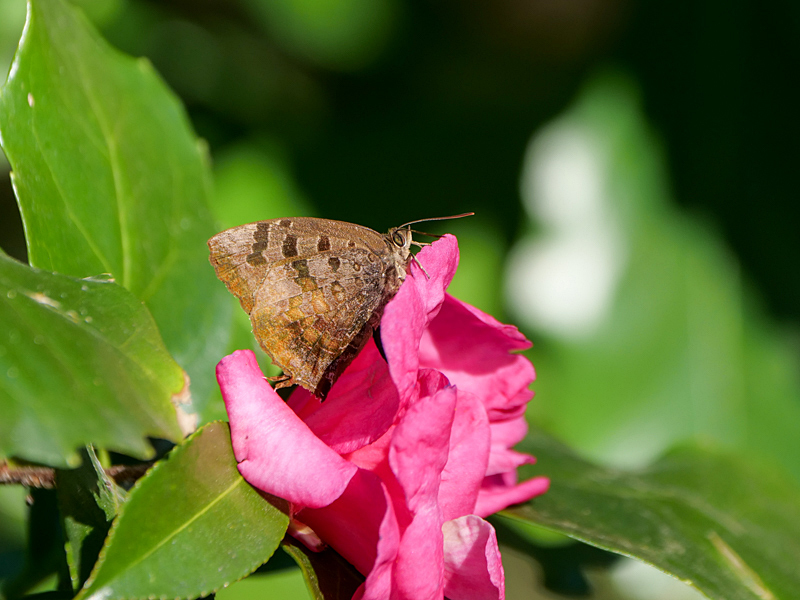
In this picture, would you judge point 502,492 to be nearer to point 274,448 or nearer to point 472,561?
point 472,561

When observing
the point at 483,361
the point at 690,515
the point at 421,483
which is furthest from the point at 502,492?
the point at 690,515

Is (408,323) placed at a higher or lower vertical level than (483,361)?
higher

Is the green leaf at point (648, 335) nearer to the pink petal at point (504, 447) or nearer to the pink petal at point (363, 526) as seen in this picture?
the pink petal at point (504, 447)

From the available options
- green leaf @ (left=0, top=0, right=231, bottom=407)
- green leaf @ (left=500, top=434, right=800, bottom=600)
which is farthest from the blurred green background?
green leaf @ (left=0, top=0, right=231, bottom=407)

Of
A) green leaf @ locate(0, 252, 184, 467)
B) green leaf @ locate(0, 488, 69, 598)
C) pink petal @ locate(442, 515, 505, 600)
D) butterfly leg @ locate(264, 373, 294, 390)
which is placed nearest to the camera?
green leaf @ locate(0, 252, 184, 467)

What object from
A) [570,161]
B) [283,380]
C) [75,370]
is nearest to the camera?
[75,370]

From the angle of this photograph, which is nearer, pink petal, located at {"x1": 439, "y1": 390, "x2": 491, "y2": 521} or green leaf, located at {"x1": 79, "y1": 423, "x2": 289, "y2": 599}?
green leaf, located at {"x1": 79, "y1": 423, "x2": 289, "y2": 599}

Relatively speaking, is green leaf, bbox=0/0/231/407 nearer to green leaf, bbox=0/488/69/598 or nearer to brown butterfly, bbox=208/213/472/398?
brown butterfly, bbox=208/213/472/398
